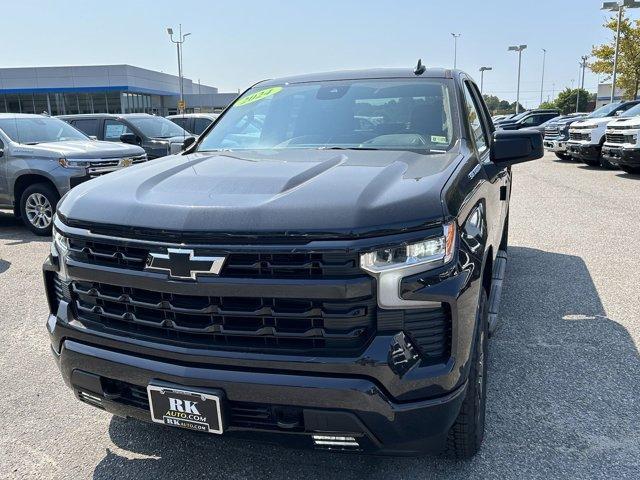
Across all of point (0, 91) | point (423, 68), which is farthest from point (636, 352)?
point (0, 91)

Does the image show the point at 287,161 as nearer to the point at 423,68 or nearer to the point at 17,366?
the point at 423,68

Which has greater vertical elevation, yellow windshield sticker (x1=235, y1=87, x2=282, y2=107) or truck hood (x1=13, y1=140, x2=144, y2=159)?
yellow windshield sticker (x1=235, y1=87, x2=282, y2=107)

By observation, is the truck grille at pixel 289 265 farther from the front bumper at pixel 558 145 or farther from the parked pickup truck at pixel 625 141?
the front bumper at pixel 558 145

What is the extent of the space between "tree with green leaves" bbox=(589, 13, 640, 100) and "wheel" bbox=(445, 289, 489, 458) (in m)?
37.0

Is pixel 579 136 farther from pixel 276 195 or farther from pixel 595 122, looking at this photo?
pixel 276 195

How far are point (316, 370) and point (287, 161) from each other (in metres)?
1.21

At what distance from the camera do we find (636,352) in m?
3.77

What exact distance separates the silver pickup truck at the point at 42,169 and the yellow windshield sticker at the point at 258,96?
5047mm

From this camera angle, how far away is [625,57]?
34156mm

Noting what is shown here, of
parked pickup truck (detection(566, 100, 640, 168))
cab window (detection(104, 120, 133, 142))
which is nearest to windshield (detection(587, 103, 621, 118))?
parked pickup truck (detection(566, 100, 640, 168))

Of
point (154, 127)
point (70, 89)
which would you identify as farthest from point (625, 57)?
point (70, 89)

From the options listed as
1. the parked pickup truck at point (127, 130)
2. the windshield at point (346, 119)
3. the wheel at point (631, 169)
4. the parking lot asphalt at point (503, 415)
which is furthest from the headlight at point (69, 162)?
the wheel at point (631, 169)

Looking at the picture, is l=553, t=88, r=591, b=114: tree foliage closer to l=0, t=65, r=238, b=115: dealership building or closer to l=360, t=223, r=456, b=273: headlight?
l=0, t=65, r=238, b=115: dealership building

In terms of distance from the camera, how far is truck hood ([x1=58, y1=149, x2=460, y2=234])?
2014 millimetres
